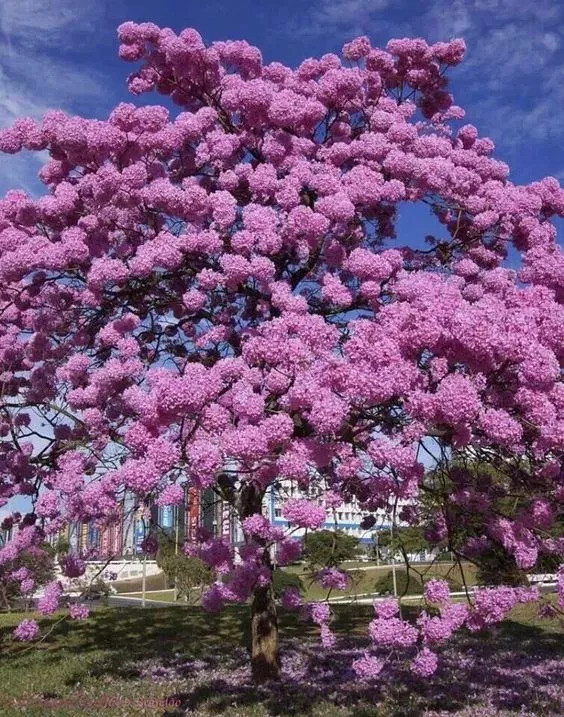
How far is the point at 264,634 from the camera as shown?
1139cm

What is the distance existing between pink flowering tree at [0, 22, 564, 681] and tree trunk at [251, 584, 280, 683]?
0.12ft

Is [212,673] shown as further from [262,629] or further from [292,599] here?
[292,599]

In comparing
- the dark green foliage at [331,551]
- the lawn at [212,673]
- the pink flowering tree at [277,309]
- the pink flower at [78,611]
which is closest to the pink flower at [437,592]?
the pink flowering tree at [277,309]

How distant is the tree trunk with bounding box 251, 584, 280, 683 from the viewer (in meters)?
11.3

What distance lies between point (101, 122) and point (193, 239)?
2603 mm

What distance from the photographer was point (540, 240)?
10.4 m

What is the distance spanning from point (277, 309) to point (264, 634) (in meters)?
5.16

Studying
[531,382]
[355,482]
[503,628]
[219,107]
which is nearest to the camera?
[531,382]

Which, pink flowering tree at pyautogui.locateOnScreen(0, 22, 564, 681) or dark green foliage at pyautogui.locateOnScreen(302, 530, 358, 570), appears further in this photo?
dark green foliage at pyautogui.locateOnScreen(302, 530, 358, 570)

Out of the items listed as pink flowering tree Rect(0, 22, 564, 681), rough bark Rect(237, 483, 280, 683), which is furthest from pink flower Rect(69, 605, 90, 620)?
rough bark Rect(237, 483, 280, 683)

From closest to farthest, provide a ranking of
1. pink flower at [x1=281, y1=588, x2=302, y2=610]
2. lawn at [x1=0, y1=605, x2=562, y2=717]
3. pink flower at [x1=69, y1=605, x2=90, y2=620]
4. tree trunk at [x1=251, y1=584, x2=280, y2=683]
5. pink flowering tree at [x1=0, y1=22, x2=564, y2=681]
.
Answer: pink flowering tree at [x1=0, y1=22, x2=564, y2=681] < pink flower at [x1=281, y1=588, x2=302, y2=610] < pink flower at [x1=69, y1=605, x2=90, y2=620] < lawn at [x1=0, y1=605, x2=562, y2=717] < tree trunk at [x1=251, y1=584, x2=280, y2=683]

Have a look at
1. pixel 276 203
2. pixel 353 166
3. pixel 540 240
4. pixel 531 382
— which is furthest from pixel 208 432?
pixel 540 240

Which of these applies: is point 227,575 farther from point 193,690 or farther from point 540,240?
point 540,240

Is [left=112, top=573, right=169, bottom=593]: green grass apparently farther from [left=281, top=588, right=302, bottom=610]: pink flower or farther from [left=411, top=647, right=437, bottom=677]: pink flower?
[left=411, top=647, right=437, bottom=677]: pink flower
